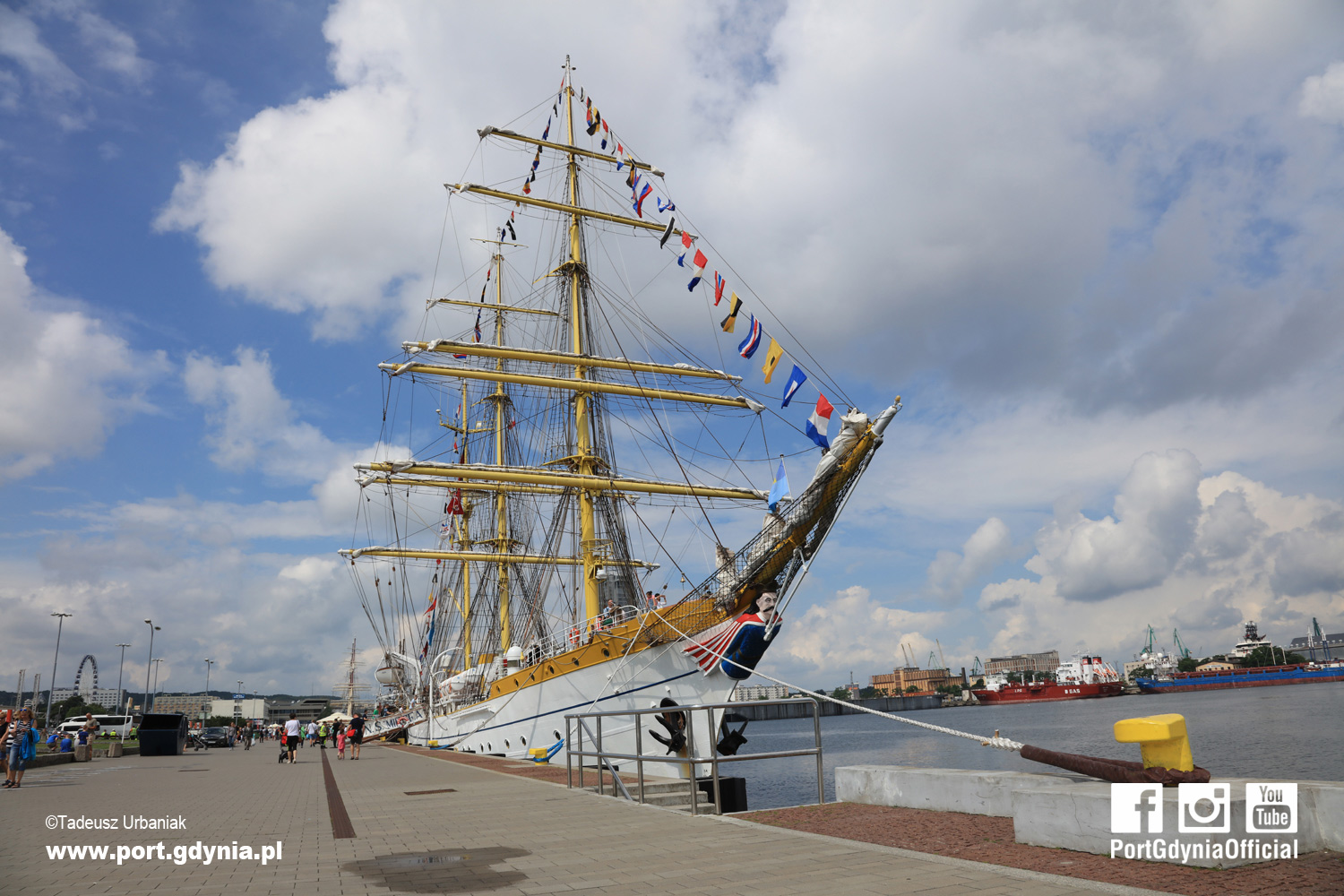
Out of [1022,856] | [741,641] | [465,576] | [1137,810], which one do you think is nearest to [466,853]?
[1022,856]

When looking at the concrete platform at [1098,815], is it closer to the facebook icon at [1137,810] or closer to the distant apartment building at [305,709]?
the facebook icon at [1137,810]

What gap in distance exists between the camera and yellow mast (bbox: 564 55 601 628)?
1069 inches

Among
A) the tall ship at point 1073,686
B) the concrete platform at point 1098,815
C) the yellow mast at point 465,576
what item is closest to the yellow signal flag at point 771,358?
the concrete platform at point 1098,815

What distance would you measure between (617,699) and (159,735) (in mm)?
17380

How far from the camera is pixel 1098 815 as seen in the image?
5527 millimetres

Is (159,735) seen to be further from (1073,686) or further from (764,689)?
(1073,686)

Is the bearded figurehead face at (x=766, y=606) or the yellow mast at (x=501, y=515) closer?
the bearded figurehead face at (x=766, y=606)

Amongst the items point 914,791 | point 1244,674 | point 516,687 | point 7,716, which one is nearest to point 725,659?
point 516,687

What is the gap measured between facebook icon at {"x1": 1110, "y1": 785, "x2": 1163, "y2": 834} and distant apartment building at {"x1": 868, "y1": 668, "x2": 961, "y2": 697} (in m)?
181

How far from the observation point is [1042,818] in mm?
5945

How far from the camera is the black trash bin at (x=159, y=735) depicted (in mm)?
27766

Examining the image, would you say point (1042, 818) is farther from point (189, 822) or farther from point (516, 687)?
point (516, 687)

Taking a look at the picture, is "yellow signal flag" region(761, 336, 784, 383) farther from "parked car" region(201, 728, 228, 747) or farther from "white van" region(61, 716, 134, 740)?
"white van" region(61, 716, 134, 740)

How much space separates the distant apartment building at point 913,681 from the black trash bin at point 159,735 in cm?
16530
